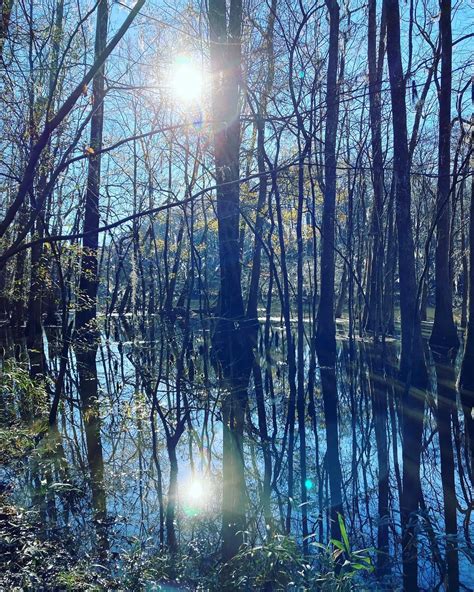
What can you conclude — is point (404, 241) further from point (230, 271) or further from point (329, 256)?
point (230, 271)

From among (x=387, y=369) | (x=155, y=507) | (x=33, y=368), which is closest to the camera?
(x=155, y=507)

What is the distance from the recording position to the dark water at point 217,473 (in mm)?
3475

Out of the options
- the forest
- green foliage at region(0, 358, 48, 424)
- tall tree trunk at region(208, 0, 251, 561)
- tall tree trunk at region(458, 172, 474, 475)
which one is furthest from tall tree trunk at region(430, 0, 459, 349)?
green foliage at region(0, 358, 48, 424)

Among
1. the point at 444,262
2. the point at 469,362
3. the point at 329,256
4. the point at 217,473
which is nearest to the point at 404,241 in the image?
the point at 469,362

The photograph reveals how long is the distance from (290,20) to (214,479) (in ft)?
29.4

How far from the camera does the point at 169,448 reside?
16.8ft

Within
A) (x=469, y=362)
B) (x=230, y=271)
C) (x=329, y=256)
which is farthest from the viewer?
(x=230, y=271)

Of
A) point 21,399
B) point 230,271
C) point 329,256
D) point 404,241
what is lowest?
point 21,399

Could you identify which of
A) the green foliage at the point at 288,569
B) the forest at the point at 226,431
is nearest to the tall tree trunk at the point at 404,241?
the forest at the point at 226,431

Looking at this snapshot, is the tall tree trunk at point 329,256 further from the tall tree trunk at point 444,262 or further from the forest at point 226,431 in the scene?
the tall tree trunk at point 444,262

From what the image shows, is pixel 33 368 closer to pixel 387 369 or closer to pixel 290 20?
pixel 387 369

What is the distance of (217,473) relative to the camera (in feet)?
15.9

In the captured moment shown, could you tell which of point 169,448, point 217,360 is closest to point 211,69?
point 217,360

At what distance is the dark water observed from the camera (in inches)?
137
